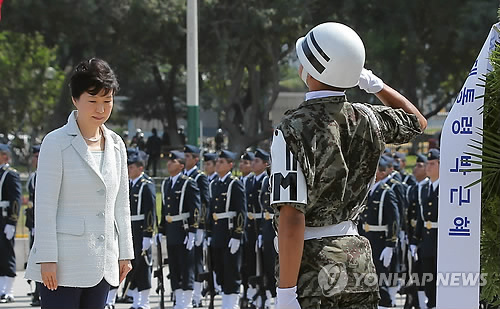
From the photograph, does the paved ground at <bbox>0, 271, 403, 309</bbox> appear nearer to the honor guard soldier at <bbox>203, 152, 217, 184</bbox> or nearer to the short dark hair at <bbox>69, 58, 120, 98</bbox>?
the honor guard soldier at <bbox>203, 152, 217, 184</bbox>

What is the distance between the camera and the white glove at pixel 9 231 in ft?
38.7

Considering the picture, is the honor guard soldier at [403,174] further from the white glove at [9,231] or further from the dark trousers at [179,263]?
the white glove at [9,231]

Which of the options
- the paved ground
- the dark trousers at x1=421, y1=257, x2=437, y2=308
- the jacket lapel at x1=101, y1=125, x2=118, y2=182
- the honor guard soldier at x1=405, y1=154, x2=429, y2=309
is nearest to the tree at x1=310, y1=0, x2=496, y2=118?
the paved ground

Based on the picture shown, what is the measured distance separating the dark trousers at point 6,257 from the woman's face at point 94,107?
7804 mm

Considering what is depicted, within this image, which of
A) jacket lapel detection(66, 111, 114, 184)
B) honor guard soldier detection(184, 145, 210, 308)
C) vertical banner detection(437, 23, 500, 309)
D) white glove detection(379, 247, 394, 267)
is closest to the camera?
jacket lapel detection(66, 111, 114, 184)

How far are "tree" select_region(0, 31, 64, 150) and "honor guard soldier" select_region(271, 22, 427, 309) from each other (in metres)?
31.6

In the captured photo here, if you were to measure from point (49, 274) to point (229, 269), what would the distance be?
6978 millimetres

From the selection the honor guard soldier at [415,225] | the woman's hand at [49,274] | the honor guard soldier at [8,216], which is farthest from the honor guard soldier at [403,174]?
the woman's hand at [49,274]

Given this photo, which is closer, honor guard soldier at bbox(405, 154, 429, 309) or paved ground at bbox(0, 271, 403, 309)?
honor guard soldier at bbox(405, 154, 429, 309)

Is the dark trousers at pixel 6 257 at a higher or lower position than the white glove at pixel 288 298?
higher

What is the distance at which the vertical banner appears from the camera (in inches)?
177

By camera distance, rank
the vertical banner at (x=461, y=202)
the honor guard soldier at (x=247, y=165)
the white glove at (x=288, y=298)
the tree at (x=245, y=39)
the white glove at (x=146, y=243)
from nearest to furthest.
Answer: the white glove at (x=288, y=298) → the vertical banner at (x=461, y=202) → the white glove at (x=146, y=243) → the honor guard soldier at (x=247, y=165) → the tree at (x=245, y=39)

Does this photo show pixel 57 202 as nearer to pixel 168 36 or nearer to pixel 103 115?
pixel 103 115

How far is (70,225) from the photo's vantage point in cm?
430
